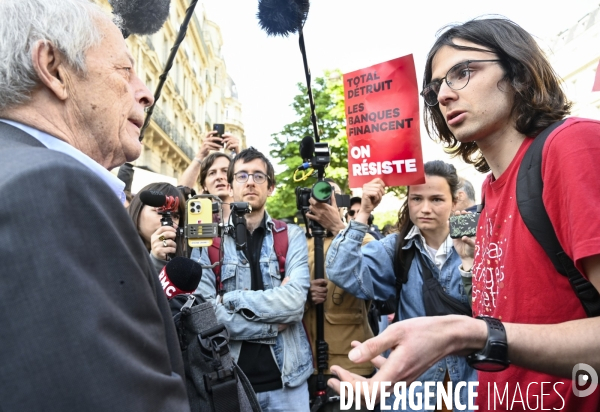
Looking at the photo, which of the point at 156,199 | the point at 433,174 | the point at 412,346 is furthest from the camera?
the point at 433,174

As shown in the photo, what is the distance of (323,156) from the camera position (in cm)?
349

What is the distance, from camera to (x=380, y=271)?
319 centimetres

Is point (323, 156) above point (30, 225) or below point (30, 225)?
above

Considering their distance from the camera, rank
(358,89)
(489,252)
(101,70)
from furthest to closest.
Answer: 1. (358,89)
2. (489,252)
3. (101,70)

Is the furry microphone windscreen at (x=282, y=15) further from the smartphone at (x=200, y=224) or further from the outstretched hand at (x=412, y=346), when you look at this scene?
the outstretched hand at (x=412, y=346)

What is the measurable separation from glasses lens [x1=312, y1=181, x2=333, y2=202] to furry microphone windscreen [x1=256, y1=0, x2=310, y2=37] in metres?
1.09

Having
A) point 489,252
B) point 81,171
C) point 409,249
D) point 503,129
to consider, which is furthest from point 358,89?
point 81,171

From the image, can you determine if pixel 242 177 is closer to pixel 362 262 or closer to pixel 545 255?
pixel 362 262

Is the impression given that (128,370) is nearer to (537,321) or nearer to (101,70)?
(101,70)

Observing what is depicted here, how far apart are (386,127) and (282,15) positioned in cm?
113

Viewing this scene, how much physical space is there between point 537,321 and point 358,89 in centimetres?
271

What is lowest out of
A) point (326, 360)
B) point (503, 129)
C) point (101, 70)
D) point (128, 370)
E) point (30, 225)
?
point (326, 360)

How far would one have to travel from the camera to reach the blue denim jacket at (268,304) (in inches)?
112

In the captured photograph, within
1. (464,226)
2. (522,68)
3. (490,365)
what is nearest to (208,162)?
(464,226)
